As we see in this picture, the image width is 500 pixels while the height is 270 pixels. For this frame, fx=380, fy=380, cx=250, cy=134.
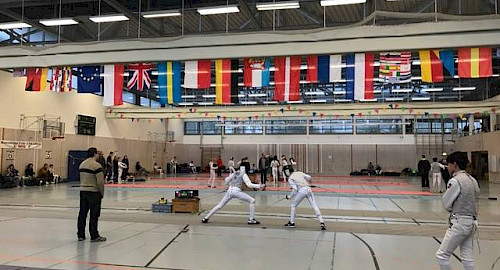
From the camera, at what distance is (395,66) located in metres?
10.6

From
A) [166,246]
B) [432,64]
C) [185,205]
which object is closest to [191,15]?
[185,205]

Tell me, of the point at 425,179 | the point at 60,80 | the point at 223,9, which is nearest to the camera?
the point at 223,9

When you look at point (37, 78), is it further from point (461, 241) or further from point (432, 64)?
point (461, 241)

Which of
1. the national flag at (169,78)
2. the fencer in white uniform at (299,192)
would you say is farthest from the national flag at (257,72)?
the fencer in white uniform at (299,192)

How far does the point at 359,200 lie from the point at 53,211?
425 inches

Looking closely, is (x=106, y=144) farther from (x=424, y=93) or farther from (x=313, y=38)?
(x=424, y=93)

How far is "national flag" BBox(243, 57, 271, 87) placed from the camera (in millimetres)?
11195

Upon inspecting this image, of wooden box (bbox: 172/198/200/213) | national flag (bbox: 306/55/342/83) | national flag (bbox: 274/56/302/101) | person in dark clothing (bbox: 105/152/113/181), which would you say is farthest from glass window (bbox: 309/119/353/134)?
wooden box (bbox: 172/198/200/213)

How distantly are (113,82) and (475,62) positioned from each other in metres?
10.2

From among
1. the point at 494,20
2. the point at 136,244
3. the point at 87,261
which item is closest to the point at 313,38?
the point at 494,20

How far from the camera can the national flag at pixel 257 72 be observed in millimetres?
11195

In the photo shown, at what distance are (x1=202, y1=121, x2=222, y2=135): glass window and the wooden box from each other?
1131 inches

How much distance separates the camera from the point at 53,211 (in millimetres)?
11430

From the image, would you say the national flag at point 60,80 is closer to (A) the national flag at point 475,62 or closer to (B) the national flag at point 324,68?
(B) the national flag at point 324,68
